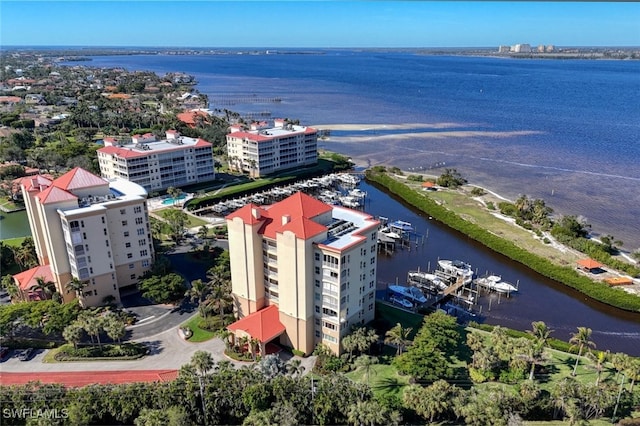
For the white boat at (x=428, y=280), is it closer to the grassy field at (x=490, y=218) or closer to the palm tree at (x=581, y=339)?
the grassy field at (x=490, y=218)

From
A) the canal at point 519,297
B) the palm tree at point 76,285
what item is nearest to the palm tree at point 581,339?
the canal at point 519,297

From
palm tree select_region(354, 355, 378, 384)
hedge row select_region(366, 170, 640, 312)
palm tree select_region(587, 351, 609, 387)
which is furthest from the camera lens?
hedge row select_region(366, 170, 640, 312)

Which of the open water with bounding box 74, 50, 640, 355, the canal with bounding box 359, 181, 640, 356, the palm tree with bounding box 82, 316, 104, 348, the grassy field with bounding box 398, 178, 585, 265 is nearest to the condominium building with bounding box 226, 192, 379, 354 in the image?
the palm tree with bounding box 82, 316, 104, 348

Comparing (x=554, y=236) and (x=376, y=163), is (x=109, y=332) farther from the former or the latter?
(x=376, y=163)

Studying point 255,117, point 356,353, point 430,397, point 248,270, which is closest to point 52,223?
point 248,270

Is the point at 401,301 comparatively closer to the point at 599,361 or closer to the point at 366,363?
the point at 366,363

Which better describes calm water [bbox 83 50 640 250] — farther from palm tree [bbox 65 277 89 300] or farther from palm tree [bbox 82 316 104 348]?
palm tree [bbox 65 277 89 300]
